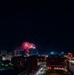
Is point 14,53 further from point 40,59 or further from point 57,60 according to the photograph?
point 57,60

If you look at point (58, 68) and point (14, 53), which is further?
point (14, 53)

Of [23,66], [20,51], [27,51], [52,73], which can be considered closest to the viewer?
[52,73]

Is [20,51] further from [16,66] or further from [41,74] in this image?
[41,74]

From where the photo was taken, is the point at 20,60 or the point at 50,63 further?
the point at 20,60

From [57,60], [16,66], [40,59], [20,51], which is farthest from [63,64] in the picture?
[20,51]

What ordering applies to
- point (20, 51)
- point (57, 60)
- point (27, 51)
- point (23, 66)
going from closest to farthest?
point (57, 60) → point (23, 66) → point (27, 51) → point (20, 51)

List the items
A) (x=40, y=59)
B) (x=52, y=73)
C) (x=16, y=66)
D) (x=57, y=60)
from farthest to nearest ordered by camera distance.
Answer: (x=40, y=59), (x=16, y=66), (x=57, y=60), (x=52, y=73)

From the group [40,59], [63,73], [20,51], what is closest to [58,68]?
[63,73]

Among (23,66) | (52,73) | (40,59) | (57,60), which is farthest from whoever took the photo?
(40,59)
